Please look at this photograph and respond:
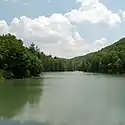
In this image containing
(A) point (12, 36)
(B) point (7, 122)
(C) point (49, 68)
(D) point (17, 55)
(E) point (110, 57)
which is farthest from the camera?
(C) point (49, 68)

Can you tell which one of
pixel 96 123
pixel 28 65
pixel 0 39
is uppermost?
pixel 0 39

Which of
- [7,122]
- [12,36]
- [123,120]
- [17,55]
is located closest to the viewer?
[7,122]

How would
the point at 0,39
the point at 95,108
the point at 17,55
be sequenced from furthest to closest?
the point at 0,39
the point at 17,55
the point at 95,108

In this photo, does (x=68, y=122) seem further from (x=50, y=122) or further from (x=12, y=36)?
(x=12, y=36)

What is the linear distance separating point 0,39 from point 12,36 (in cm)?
640

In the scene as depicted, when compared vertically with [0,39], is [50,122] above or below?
below

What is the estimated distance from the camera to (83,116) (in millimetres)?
20000

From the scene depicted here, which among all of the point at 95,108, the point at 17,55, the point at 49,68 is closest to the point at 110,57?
the point at 49,68

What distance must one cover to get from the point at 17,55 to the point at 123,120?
192 ft

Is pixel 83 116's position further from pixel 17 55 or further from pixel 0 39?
pixel 0 39

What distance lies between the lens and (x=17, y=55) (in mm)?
75188

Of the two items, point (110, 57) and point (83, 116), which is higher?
→ point (110, 57)

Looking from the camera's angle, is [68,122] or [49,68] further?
[49,68]

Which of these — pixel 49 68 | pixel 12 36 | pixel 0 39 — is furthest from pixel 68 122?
pixel 49 68
